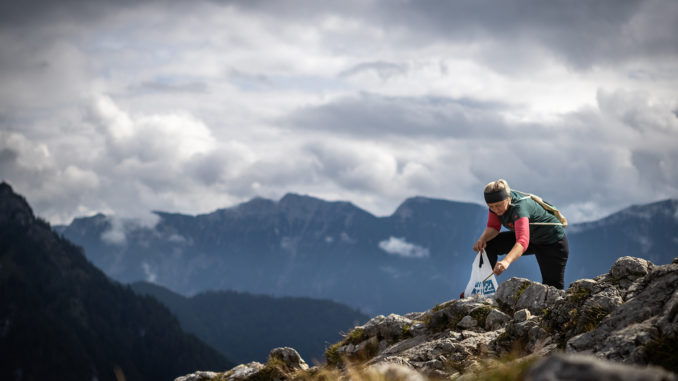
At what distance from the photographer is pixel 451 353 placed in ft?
36.1

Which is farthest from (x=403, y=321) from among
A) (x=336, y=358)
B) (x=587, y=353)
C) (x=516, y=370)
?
(x=516, y=370)

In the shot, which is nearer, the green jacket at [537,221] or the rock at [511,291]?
the green jacket at [537,221]

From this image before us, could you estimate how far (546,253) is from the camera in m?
12.0

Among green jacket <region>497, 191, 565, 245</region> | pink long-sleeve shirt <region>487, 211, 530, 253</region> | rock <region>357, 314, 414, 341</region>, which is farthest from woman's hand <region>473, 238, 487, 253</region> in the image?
rock <region>357, 314, 414, 341</region>

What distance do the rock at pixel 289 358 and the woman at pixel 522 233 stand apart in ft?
18.4

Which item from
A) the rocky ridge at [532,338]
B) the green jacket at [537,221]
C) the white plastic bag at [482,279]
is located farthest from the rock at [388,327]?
the green jacket at [537,221]

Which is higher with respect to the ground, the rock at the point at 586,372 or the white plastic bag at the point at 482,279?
the white plastic bag at the point at 482,279

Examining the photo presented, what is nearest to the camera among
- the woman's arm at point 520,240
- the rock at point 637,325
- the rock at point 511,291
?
the rock at point 637,325

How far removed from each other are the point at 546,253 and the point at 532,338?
2.76 metres

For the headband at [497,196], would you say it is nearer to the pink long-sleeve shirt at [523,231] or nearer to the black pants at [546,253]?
the pink long-sleeve shirt at [523,231]

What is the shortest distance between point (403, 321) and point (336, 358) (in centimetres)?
192

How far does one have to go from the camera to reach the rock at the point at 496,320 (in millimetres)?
12008

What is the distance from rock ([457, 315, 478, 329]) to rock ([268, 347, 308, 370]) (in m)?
4.36

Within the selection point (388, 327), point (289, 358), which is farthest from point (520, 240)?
point (289, 358)
